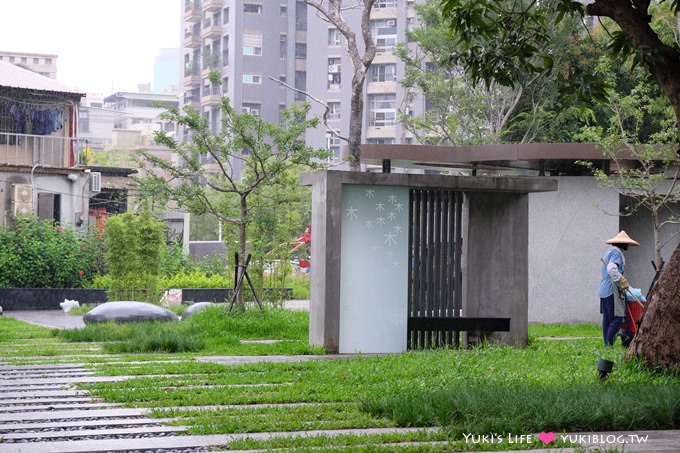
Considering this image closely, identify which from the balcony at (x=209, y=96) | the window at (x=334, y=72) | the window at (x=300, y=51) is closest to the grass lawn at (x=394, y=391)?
the window at (x=334, y=72)

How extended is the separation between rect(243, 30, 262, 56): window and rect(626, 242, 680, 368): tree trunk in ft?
208

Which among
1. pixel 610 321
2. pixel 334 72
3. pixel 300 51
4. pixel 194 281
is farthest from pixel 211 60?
pixel 610 321

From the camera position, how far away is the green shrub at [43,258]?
2945cm

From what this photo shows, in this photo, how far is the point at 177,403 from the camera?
913 cm

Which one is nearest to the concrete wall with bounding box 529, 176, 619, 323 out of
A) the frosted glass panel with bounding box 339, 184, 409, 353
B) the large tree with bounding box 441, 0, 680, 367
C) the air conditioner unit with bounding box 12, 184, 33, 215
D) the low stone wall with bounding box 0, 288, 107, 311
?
the frosted glass panel with bounding box 339, 184, 409, 353

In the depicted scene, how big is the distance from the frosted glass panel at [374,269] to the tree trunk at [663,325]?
4828 mm

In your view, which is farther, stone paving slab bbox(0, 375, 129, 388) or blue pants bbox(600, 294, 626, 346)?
blue pants bbox(600, 294, 626, 346)

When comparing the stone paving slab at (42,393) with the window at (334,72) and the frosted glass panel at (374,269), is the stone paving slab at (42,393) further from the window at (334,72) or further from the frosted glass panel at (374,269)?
the window at (334,72)

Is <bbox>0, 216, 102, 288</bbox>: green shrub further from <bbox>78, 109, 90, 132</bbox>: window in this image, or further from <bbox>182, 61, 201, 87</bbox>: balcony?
<bbox>78, 109, 90, 132</bbox>: window

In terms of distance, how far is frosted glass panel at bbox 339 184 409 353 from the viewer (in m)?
15.1

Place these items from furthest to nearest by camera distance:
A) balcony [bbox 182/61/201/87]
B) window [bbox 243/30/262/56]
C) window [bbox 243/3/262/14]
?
1. balcony [bbox 182/61/201/87]
2. window [bbox 243/30/262/56]
3. window [bbox 243/3/262/14]

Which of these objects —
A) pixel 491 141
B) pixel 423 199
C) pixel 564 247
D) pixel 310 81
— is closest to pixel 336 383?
pixel 423 199

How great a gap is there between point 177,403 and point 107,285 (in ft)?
69.7

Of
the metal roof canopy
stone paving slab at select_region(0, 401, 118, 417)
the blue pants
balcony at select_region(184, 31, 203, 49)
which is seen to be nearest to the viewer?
stone paving slab at select_region(0, 401, 118, 417)
